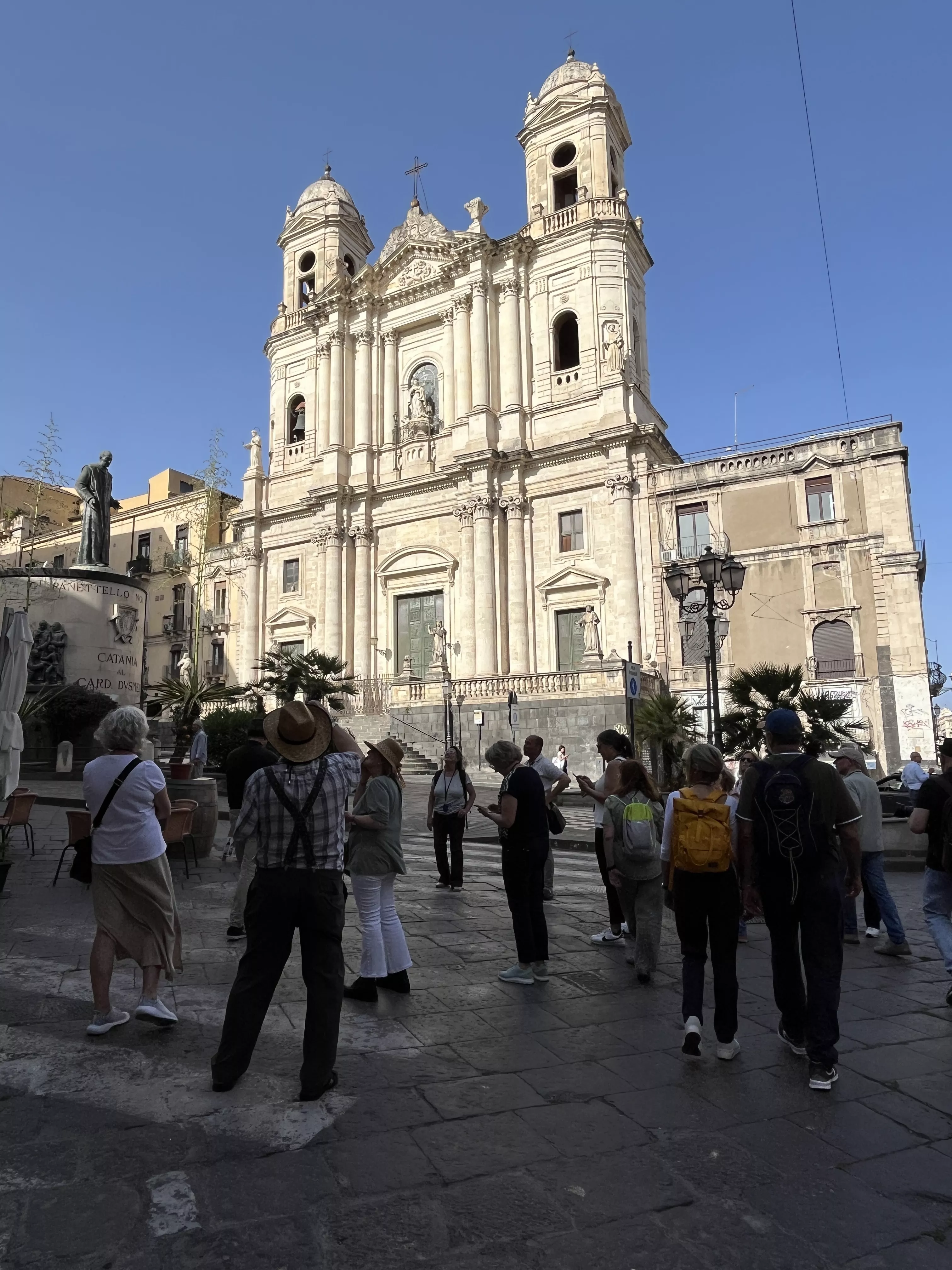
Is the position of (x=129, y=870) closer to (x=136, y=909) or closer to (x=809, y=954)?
(x=136, y=909)

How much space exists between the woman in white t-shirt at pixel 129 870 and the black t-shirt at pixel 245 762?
250 centimetres

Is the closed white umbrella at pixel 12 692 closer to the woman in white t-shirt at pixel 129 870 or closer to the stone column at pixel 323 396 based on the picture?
the woman in white t-shirt at pixel 129 870

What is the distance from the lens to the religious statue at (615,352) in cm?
3045

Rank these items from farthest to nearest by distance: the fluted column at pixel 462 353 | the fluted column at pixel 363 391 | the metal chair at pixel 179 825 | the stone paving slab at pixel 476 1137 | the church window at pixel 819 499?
1. the fluted column at pixel 363 391
2. the fluted column at pixel 462 353
3. the church window at pixel 819 499
4. the metal chair at pixel 179 825
5. the stone paving slab at pixel 476 1137

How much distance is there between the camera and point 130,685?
863 inches

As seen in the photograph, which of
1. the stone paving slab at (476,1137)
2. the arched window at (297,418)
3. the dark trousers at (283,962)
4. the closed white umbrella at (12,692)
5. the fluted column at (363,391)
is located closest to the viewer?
the stone paving slab at (476,1137)

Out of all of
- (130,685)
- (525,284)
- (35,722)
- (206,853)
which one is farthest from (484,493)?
(206,853)

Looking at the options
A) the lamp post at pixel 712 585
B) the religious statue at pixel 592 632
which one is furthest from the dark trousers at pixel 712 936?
the religious statue at pixel 592 632

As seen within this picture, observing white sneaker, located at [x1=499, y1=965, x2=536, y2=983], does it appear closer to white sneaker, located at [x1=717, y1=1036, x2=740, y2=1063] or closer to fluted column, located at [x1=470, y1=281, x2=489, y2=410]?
white sneaker, located at [x1=717, y1=1036, x2=740, y2=1063]

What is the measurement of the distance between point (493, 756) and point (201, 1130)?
10.3 feet

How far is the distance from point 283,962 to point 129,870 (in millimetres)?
1305

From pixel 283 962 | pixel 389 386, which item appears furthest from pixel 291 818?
pixel 389 386

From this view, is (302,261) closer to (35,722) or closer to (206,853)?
(35,722)

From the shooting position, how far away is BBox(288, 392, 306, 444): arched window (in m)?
39.2
